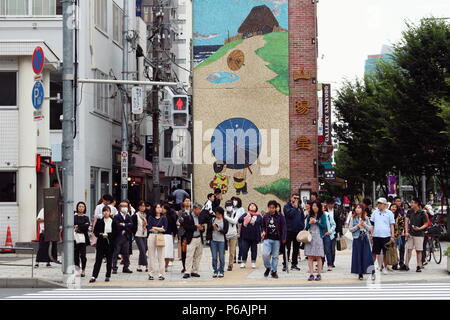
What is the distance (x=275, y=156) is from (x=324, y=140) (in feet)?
29.4

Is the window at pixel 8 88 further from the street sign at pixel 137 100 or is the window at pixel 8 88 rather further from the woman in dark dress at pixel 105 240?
the woman in dark dress at pixel 105 240

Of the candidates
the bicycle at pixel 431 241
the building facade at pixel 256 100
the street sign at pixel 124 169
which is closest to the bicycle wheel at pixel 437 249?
the bicycle at pixel 431 241

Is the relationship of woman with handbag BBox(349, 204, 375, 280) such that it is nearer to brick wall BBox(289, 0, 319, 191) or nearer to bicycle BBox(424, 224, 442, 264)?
bicycle BBox(424, 224, 442, 264)

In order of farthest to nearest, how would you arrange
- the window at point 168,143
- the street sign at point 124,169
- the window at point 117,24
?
the window at point 168,143 < the window at point 117,24 < the street sign at point 124,169

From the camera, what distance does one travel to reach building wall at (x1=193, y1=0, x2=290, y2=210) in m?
39.5

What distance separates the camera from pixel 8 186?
29.8m

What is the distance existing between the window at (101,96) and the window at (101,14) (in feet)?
7.50

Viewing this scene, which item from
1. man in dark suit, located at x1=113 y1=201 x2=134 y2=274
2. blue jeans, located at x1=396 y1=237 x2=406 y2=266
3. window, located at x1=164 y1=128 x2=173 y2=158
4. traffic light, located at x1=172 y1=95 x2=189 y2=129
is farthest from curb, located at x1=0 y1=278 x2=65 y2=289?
window, located at x1=164 y1=128 x2=173 y2=158

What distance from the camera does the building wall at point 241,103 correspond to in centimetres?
3950

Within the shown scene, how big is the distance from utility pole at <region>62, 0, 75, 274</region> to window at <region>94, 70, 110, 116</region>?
699 inches

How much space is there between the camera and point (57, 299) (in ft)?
49.2

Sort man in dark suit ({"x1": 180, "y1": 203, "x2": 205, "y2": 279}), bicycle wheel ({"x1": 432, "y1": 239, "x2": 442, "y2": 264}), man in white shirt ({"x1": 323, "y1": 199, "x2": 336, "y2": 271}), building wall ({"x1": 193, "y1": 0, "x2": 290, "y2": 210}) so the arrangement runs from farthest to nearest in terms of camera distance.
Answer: building wall ({"x1": 193, "y1": 0, "x2": 290, "y2": 210}), bicycle wheel ({"x1": 432, "y1": 239, "x2": 442, "y2": 264}), man in white shirt ({"x1": 323, "y1": 199, "x2": 336, "y2": 271}), man in dark suit ({"x1": 180, "y1": 203, "x2": 205, "y2": 279})

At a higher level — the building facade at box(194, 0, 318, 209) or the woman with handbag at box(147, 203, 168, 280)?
the building facade at box(194, 0, 318, 209)
